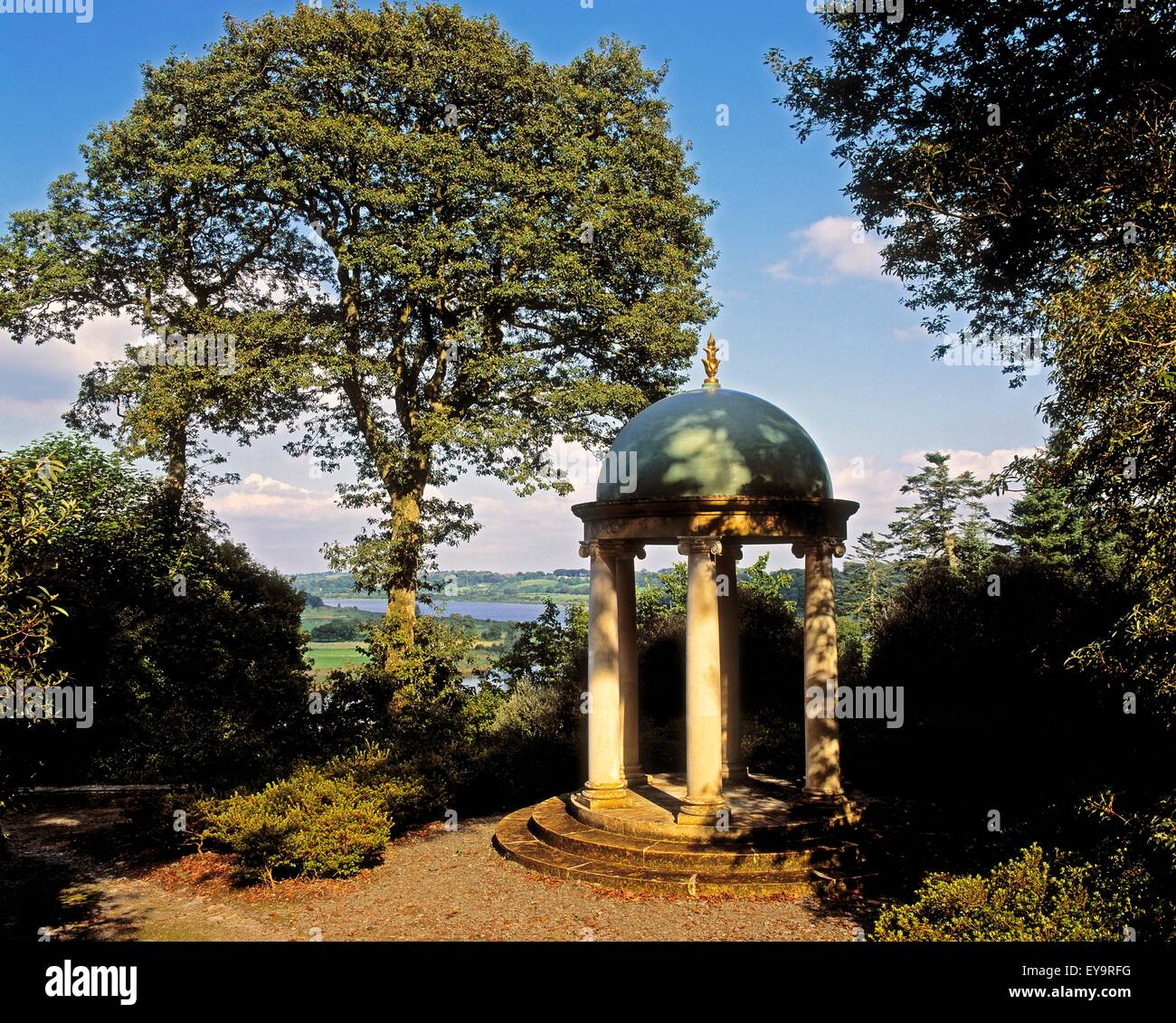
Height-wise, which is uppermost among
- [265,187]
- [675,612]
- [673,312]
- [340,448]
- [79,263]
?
[265,187]

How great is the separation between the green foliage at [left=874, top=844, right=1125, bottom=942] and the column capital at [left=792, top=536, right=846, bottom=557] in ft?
20.3

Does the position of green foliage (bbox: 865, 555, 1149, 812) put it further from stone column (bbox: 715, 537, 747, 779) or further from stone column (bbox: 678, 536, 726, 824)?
stone column (bbox: 678, 536, 726, 824)

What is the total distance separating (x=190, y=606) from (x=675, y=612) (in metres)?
14.6

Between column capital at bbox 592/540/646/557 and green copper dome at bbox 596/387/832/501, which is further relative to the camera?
column capital at bbox 592/540/646/557

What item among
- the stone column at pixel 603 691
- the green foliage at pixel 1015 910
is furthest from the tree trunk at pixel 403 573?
the green foliage at pixel 1015 910

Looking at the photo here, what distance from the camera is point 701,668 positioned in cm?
1391

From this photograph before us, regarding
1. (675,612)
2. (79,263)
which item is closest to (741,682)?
(675,612)

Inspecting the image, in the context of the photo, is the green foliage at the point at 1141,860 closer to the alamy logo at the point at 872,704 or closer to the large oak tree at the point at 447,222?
the alamy logo at the point at 872,704

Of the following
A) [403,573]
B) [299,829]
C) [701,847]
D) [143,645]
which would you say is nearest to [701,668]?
[701,847]

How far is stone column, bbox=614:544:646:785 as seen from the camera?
16312mm

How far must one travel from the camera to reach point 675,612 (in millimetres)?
28109

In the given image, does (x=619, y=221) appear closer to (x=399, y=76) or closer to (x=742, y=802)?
(x=399, y=76)
